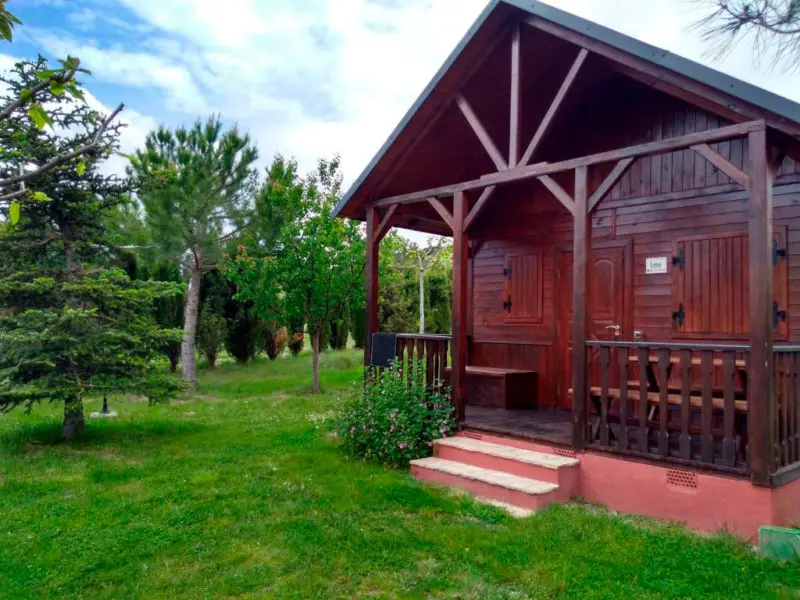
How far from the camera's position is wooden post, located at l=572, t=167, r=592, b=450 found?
5.29 metres

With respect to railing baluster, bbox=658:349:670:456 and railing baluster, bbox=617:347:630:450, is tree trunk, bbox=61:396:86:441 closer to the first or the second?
railing baluster, bbox=617:347:630:450

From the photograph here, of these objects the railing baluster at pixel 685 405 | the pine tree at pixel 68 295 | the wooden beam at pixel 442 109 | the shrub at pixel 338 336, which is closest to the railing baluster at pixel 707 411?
the railing baluster at pixel 685 405

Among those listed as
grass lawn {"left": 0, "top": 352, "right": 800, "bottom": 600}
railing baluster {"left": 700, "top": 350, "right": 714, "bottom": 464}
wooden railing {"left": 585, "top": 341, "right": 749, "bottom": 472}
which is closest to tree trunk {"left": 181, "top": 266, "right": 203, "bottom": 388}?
grass lawn {"left": 0, "top": 352, "right": 800, "bottom": 600}

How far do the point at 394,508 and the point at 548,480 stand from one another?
1.35m

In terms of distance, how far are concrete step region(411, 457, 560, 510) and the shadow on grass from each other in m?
3.84

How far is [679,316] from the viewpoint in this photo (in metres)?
6.32

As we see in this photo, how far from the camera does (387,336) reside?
7.34m

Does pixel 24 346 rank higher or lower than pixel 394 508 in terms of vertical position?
higher

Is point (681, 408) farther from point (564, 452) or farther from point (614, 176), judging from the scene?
point (614, 176)

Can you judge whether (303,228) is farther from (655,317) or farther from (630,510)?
(630,510)

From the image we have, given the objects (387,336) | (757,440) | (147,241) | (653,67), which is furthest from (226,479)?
(147,241)

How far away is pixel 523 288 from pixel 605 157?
2941mm

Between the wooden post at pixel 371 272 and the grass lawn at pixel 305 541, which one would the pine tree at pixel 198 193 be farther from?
the grass lawn at pixel 305 541

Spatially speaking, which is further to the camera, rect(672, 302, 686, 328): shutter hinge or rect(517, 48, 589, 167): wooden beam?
rect(672, 302, 686, 328): shutter hinge
